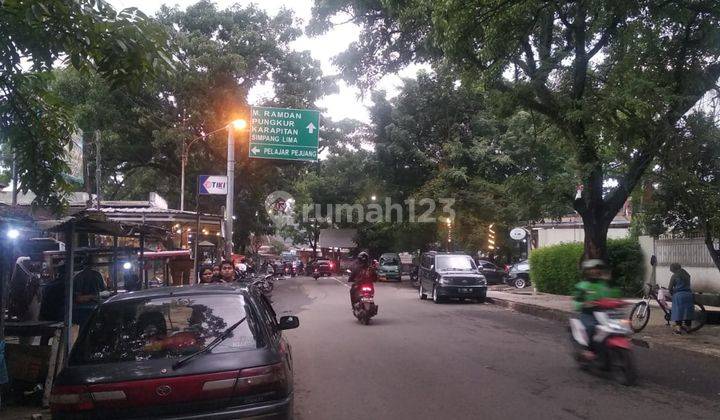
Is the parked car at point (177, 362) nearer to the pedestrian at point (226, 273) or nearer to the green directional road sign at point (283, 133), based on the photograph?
the pedestrian at point (226, 273)

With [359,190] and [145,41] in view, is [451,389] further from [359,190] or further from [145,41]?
[359,190]

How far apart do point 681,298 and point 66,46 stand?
1193 cm

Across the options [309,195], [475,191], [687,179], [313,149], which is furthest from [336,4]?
[309,195]

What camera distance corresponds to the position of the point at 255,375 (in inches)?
174

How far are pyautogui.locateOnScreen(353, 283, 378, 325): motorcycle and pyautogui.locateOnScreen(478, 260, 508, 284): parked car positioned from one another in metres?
19.8

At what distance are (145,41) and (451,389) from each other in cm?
531

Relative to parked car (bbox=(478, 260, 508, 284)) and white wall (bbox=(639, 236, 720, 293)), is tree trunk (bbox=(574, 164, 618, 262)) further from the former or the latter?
parked car (bbox=(478, 260, 508, 284))

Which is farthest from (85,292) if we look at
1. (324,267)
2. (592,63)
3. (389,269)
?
(324,267)

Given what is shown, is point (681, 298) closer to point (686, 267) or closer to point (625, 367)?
point (625, 367)

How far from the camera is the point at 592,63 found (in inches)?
642

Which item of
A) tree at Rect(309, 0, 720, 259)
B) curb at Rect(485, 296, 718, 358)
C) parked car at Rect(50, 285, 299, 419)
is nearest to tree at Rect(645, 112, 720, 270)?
tree at Rect(309, 0, 720, 259)

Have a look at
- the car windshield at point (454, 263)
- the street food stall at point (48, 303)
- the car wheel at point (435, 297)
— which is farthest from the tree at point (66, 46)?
the car windshield at point (454, 263)

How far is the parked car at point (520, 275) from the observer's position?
104 ft

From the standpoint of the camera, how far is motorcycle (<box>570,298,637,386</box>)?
25.9 ft
